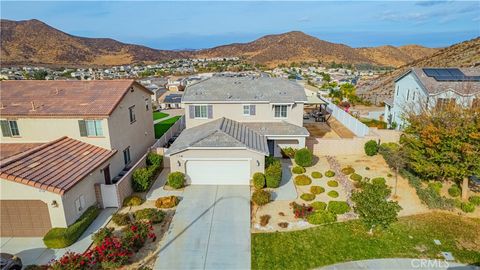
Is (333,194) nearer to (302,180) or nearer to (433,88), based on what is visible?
(302,180)

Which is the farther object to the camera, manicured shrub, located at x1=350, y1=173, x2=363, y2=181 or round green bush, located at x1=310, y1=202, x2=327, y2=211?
manicured shrub, located at x1=350, y1=173, x2=363, y2=181

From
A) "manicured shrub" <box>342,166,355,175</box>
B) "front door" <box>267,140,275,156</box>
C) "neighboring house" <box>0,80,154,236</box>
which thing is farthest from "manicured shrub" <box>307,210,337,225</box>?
"neighboring house" <box>0,80,154,236</box>

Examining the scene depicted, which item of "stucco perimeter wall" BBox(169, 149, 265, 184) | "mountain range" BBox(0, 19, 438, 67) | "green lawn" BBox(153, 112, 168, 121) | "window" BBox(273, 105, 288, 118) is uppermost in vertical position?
"mountain range" BBox(0, 19, 438, 67)

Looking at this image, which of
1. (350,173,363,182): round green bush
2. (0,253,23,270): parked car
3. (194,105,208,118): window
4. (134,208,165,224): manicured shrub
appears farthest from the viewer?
(194,105,208,118): window

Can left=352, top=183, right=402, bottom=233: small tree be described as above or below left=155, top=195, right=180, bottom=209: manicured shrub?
above

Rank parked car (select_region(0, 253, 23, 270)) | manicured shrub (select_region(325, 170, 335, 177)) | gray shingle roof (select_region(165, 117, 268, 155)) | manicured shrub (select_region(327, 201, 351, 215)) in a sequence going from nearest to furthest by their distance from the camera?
parked car (select_region(0, 253, 23, 270)), manicured shrub (select_region(327, 201, 351, 215)), gray shingle roof (select_region(165, 117, 268, 155)), manicured shrub (select_region(325, 170, 335, 177))

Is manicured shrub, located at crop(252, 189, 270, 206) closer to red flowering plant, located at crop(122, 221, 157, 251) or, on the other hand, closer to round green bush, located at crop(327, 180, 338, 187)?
round green bush, located at crop(327, 180, 338, 187)
